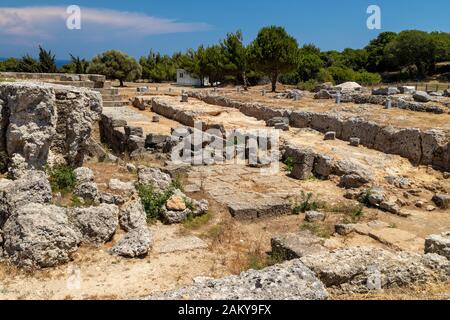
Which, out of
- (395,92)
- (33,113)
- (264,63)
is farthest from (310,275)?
(264,63)

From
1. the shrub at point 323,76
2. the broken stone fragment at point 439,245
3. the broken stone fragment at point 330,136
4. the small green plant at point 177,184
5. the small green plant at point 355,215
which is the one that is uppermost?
the shrub at point 323,76

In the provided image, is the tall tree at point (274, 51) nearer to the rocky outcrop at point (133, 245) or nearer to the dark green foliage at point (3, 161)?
the dark green foliage at point (3, 161)

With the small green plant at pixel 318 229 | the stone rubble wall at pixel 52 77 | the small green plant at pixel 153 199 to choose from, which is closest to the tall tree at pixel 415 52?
the stone rubble wall at pixel 52 77

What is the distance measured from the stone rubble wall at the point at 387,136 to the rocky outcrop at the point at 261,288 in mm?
10203

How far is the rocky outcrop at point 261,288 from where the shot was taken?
448 centimetres

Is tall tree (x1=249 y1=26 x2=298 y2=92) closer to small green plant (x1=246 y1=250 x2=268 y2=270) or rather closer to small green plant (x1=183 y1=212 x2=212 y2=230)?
small green plant (x1=183 y1=212 x2=212 y2=230)

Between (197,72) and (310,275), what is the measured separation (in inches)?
1873

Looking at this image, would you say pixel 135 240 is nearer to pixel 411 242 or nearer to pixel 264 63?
pixel 411 242

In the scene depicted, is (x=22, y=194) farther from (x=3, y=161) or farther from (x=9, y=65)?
(x=9, y=65)

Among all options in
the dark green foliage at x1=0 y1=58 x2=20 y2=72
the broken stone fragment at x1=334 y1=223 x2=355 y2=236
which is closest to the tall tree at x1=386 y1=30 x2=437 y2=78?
the dark green foliage at x1=0 y1=58 x2=20 y2=72

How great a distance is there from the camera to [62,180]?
9.06 meters

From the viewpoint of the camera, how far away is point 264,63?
36719mm

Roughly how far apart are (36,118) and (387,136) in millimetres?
11184
